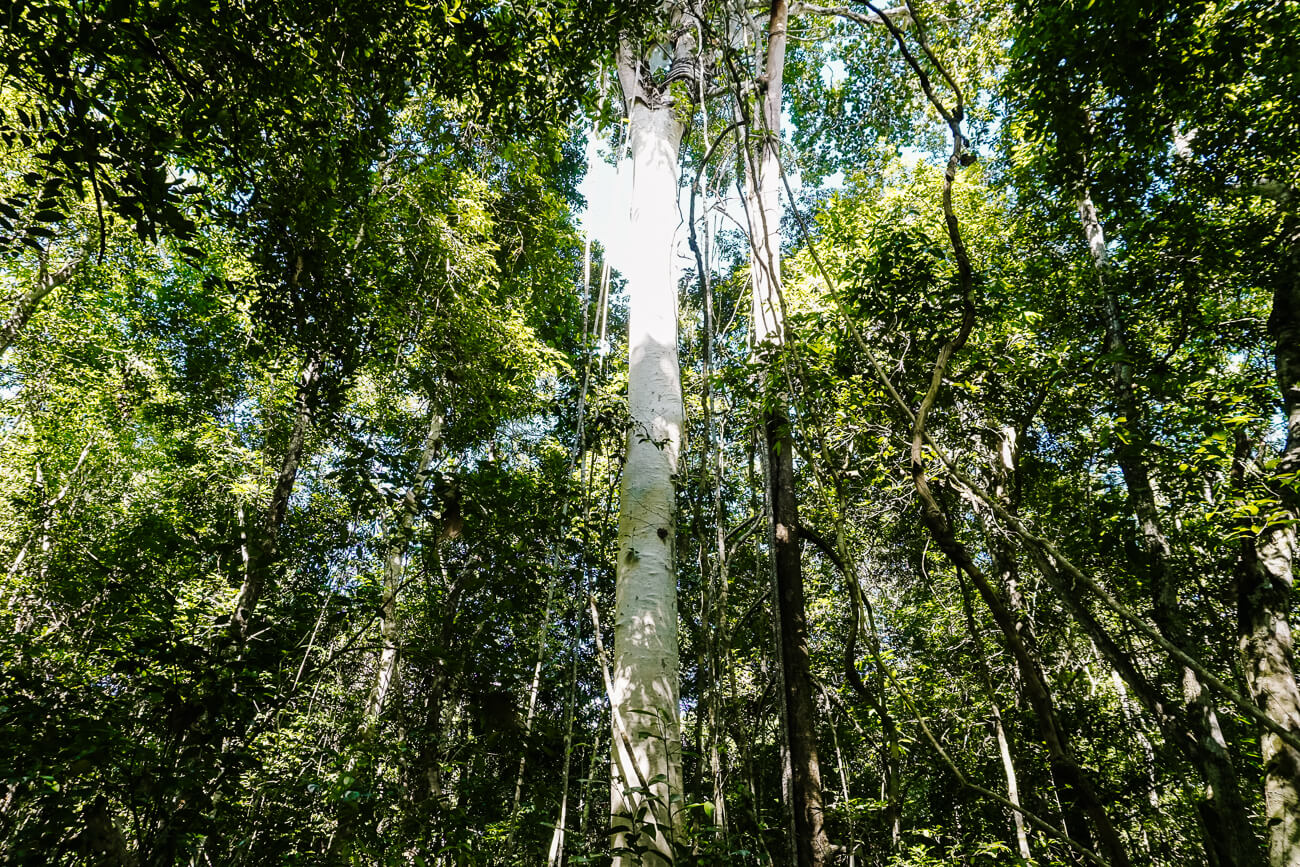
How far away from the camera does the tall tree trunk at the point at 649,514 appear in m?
2.21

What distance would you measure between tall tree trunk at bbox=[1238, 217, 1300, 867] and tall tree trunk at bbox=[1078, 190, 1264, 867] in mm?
350

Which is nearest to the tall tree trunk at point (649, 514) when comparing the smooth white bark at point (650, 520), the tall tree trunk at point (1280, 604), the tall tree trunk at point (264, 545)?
the smooth white bark at point (650, 520)

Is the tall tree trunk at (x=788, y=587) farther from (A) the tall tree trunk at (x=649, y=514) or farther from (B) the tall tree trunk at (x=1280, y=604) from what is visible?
(B) the tall tree trunk at (x=1280, y=604)

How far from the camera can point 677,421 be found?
315cm

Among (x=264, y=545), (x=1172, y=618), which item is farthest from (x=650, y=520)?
(x=1172, y=618)

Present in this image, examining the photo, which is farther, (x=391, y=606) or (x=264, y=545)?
(x=391, y=606)

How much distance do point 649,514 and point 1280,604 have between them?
13.9 ft

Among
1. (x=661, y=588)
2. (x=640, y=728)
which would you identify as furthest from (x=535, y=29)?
(x=640, y=728)

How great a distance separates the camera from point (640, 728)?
2.38 meters

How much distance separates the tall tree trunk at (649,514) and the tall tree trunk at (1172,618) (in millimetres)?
3036

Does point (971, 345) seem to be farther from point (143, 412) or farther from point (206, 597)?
point (143, 412)

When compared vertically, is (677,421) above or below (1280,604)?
above

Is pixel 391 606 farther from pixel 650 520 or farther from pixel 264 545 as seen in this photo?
pixel 650 520

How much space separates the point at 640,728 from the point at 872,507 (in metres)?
3.46
